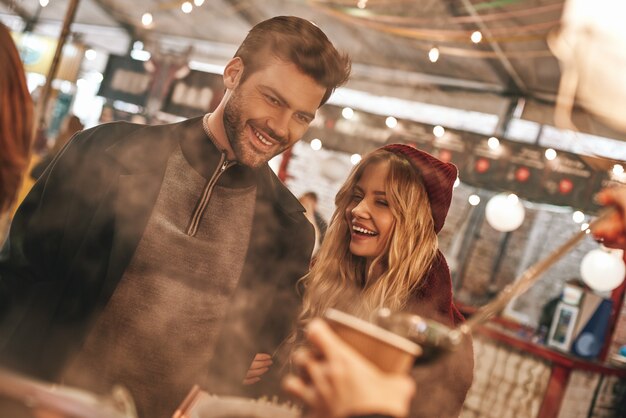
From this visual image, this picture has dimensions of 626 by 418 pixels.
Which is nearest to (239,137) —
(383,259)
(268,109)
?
(268,109)

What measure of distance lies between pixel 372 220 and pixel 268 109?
1.61 feet

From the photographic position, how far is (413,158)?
5.90ft

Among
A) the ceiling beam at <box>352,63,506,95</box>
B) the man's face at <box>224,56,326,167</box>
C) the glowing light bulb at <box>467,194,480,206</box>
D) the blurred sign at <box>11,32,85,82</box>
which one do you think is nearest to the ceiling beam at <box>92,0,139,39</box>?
the blurred sign at <box>11,32,85,82</box>

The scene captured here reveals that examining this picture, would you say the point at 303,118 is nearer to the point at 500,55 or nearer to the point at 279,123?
the point at 279,123

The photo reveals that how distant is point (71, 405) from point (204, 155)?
1.02m

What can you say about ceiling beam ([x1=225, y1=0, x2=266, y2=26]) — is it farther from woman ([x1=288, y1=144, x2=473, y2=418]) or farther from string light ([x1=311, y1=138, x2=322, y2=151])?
woman ([x1=288, y1=144, x2=473, y2=418])

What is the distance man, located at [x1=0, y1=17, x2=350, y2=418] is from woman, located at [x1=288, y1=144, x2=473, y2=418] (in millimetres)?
302

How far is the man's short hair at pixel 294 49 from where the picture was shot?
152cm

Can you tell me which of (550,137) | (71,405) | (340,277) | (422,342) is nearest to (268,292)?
(340,277)

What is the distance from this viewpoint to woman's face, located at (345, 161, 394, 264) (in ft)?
5.67

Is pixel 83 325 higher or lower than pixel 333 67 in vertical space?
lower

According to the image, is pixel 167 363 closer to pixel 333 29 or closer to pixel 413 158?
pixel 413 158

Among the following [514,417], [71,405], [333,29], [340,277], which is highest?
[333,29]

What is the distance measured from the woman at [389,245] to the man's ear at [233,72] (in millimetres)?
531
